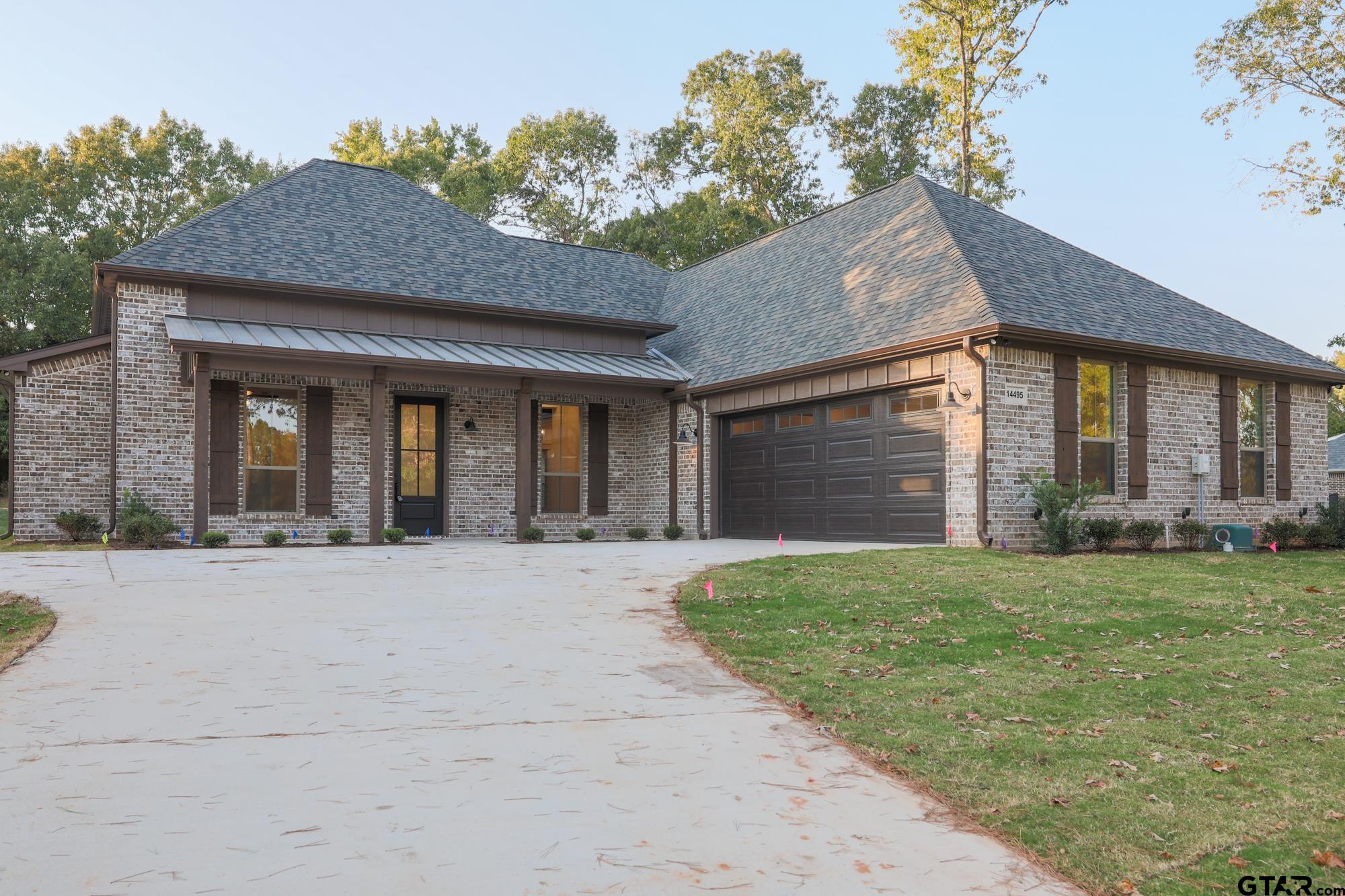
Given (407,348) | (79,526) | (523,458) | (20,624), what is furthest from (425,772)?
(79,526)

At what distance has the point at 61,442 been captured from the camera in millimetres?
15539

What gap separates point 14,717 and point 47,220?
3622 cm

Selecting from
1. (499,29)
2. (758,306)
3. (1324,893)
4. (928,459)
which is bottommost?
(1324,893)

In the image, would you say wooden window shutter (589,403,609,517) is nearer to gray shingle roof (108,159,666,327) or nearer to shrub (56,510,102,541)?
gray shingle roof (108,159,666,327)

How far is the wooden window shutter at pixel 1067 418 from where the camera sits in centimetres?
1360

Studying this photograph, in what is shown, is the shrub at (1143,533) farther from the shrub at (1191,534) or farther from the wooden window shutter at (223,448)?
the wooden window shutter at (223,448)

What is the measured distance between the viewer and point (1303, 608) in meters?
8.09

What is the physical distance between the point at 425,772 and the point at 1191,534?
14.4 m

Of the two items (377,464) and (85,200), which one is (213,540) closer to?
(377,464)

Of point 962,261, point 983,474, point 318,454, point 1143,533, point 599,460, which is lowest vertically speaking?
point 1143,533

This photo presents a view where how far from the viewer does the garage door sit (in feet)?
45.2

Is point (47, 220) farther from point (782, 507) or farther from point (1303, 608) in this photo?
point (1303, 608)

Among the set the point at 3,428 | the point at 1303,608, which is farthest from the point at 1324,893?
the point at 3,428

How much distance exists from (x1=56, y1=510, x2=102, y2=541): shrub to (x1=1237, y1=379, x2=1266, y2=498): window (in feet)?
62.4
